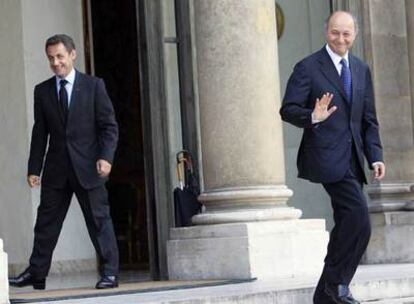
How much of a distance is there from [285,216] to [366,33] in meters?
3.86

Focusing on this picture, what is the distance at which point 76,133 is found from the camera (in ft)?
34.9

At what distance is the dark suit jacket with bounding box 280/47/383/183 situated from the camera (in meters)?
9.16

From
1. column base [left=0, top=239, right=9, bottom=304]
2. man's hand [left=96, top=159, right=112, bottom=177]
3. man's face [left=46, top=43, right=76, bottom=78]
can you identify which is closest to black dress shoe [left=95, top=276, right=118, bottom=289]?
man's hand [left=96, top=159, right=112, bottom=177]

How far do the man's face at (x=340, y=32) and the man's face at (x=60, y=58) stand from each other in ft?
7.02

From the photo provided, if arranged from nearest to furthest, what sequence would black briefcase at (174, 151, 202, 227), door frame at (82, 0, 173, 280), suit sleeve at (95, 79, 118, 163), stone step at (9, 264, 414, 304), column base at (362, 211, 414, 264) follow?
stone step at (9, 264, 414, 304) → suit sleeve at (95, 79, 118, 163) → black briefcase at (174, 151, 202, 227) → door frame at (82, 0, 173, 280) → column base at (362, 211, 414, 264)

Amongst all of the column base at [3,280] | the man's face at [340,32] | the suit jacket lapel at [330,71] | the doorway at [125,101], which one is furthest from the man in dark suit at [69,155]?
the doorway at [125,101]

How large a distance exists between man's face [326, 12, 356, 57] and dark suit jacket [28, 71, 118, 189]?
2016mm

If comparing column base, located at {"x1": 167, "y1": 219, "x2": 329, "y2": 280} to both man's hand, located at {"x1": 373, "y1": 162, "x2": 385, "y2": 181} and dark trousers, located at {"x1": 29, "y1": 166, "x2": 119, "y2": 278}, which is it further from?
man's hand, located at {"x1": 373, "y1": 162, "x2": 385, "y2": 181}

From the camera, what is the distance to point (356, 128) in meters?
9.32

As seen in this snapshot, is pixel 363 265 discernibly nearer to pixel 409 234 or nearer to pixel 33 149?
pixel 409 234

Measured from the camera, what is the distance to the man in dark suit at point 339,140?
9.14m

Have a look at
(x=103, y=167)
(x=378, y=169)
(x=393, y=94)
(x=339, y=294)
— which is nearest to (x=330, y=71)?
(x=378, y=169)

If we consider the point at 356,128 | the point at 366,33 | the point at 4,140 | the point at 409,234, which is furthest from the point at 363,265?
the point at 356,128

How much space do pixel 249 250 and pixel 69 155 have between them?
182cm
